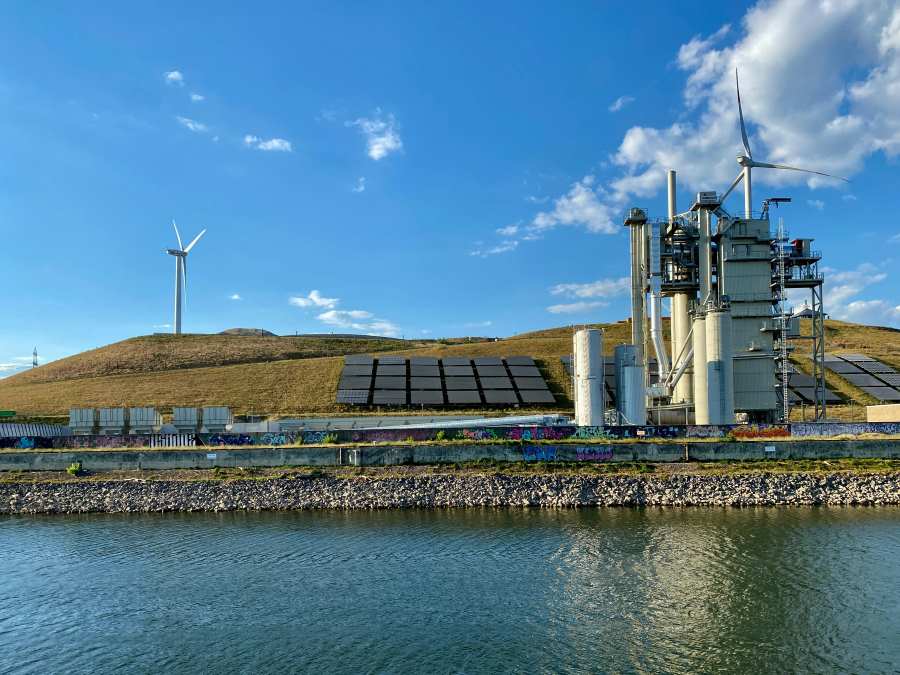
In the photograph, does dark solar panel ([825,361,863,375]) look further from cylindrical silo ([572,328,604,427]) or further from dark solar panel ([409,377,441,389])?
dark solar panel ([409,377,441,389])

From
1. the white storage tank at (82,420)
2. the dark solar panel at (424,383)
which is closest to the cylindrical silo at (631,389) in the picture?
the dark solar panel at (424,383)

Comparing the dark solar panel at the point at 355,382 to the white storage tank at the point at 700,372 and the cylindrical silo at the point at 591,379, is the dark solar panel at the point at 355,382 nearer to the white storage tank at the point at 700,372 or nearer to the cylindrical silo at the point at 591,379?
the cylindrical silo at the point at 591,379

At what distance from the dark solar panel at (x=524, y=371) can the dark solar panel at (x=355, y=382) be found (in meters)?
20.6

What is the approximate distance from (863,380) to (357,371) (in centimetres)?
7080

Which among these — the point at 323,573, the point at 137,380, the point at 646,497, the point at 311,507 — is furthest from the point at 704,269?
the point at 137,380

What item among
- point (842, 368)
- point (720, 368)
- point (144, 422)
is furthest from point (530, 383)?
point (144, 422)

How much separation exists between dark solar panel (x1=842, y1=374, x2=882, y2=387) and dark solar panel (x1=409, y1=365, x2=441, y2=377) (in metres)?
56.8

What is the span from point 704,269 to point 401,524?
43179 millimetres

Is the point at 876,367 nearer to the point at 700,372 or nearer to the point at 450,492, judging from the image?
the point at 700,372

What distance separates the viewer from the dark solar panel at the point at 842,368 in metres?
90.0

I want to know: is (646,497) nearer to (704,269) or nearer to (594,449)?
(594,449)

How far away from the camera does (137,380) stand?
95750 millimetres

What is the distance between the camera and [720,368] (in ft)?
194

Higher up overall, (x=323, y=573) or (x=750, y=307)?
(x=750, y=307)
